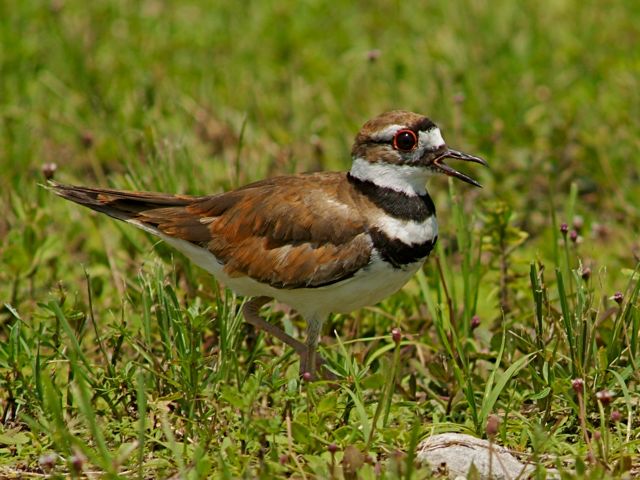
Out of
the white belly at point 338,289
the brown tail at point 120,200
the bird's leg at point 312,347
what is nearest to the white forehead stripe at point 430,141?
the white belly at point 338,289

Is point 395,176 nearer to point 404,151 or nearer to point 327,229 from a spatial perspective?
point 404,151

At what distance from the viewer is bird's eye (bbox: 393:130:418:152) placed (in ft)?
16.1

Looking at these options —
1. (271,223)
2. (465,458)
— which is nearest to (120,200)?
(271,223)

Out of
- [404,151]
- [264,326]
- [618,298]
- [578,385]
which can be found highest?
[404,151]

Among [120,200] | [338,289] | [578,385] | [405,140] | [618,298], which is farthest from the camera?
[120,200]

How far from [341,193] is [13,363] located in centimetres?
156

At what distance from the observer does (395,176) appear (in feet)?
16.2

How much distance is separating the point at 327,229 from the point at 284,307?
2.76 ft

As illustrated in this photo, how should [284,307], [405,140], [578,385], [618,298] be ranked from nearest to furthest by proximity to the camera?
1. [578,385]
2. [618,298]
3. [405,140]
4. [284,307]

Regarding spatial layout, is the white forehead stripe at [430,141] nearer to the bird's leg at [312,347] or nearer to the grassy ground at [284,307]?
the grassy ground at [284,307]

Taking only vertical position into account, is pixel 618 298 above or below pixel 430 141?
below

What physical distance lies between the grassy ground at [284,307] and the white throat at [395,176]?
0.40 metres

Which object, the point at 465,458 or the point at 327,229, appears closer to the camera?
the point at 465,458

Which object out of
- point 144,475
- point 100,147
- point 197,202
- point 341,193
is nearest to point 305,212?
point 341,193
